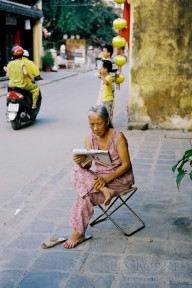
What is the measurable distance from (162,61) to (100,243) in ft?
19.0

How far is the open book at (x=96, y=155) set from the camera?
3.70m

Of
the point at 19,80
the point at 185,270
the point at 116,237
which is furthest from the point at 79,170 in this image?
the point at 19,80

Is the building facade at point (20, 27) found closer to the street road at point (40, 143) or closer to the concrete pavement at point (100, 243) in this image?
the street road at point (40, 143)

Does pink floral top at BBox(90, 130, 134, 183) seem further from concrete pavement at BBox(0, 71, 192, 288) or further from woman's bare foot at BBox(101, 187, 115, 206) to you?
concrete pavement at BBox(0, 71, 192, 288)

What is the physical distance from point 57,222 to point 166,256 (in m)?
1.27

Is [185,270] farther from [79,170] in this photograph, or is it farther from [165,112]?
[165,112]

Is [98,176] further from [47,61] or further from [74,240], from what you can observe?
[47,61]

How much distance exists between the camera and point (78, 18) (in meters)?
40.6

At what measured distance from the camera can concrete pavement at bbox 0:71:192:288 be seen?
3.26 meters

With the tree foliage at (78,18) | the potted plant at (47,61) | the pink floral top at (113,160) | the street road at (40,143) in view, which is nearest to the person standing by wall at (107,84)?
the street road at (40,143)

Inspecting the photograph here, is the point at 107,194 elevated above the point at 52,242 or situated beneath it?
elevated above

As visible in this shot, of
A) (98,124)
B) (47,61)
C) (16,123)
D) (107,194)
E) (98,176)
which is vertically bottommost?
(16,123)

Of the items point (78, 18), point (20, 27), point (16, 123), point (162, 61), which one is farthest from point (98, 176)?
point (78, 18)

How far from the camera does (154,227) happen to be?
4219mm
